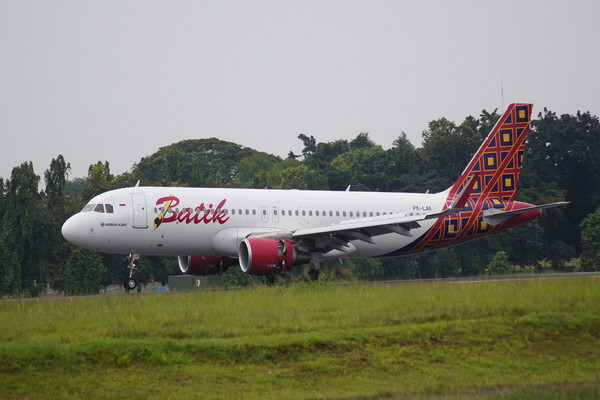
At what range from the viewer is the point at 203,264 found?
39.1m

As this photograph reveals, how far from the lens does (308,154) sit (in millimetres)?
115438

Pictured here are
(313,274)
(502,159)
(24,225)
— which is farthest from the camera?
(24,225)

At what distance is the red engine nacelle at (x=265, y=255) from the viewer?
33359mm

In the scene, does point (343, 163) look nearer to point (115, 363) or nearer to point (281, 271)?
point (281, 271)

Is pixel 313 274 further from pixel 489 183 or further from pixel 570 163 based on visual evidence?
pixel 570 163

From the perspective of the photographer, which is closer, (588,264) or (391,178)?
(588,264)

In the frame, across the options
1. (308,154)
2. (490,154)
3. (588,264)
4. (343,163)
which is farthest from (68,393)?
(308,154)

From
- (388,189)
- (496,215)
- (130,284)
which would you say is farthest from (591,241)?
(130,284)

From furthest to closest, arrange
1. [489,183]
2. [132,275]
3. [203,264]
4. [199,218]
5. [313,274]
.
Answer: [489,183], [203,264], [313,274], [199,218], [132,275]

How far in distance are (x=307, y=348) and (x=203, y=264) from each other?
20.6 meters

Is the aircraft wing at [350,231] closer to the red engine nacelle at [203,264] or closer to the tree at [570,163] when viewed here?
the red engine nacelle at [203,264]

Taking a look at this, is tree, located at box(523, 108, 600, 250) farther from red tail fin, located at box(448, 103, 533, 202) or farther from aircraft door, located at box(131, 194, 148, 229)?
aircraft door, located at box(131, 194, 148, 229)

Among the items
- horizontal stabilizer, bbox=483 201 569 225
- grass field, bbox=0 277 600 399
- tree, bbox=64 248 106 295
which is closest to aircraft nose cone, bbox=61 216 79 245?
grass field, bbox=0 277 600 399

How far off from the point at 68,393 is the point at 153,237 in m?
18.7
